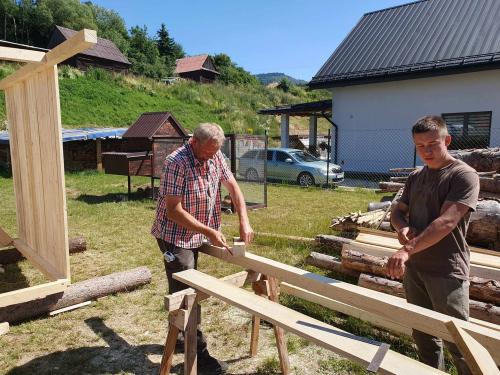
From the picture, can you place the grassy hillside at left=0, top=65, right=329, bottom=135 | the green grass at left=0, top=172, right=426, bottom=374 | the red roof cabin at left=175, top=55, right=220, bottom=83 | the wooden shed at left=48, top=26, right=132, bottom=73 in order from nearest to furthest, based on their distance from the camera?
the green grass at left=0, top=172, right=426, bottom=374
the grassy hillside at left=0, top=65, right=329, bottom=135
the wooden shed at left=48, top=26, right=132, bottom=73
the red roof cabin at left=175, top=55, right=220, bottom=83

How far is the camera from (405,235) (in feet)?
8.02

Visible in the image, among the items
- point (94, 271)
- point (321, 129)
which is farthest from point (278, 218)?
point (321, 129)

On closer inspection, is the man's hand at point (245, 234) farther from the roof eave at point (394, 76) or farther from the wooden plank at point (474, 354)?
the roof eave at point (394, 76)

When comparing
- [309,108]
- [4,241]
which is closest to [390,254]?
[4,241]

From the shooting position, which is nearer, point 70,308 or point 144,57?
point 70,308

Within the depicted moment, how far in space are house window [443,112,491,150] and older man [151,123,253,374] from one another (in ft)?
43.2

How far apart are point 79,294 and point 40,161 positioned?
62.9 inches

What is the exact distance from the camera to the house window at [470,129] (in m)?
13.8

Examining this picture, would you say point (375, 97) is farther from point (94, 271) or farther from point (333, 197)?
point (94, 271)

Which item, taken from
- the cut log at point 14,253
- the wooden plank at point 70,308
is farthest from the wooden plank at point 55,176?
the cut log at point 14,253

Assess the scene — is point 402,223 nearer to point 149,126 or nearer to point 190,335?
point 190,335

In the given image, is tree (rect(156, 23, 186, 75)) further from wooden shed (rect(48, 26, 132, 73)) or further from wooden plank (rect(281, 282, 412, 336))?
wooden plank (rect(281, 282, 412, 336))

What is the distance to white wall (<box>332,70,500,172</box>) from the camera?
13.6m

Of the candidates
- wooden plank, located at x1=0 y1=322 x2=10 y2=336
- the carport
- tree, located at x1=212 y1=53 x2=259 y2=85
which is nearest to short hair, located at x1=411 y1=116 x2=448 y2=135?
wooden plank, located at x1=0 y1=322 x2=10 y2=336
